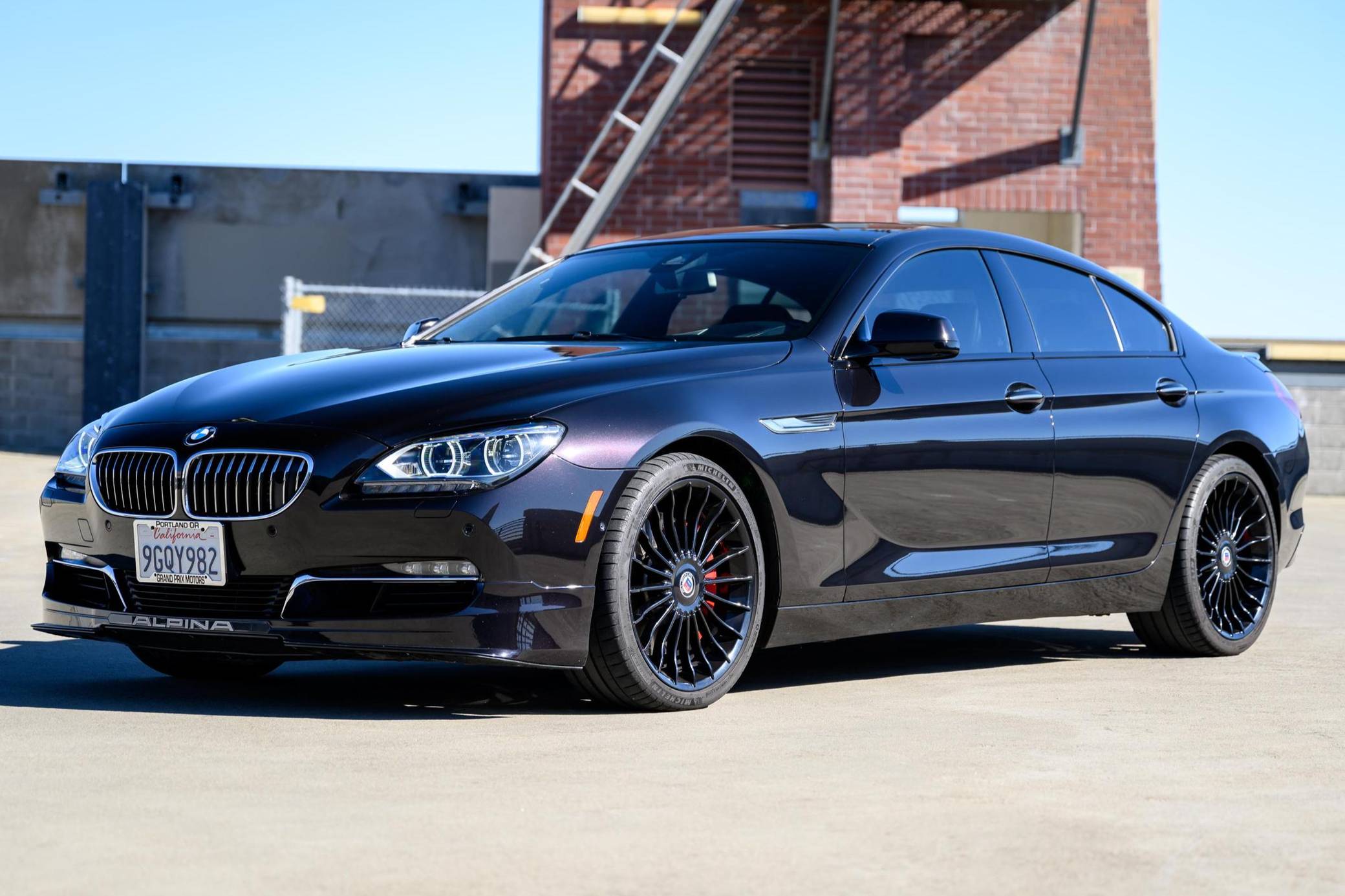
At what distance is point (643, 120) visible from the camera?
65.0 feet

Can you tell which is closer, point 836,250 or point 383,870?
point 383,870

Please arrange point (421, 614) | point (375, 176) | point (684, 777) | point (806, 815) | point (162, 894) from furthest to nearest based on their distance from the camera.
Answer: point (375, 176), point (421, 614), point (684, 777), point (806, 815), point (162, 894)

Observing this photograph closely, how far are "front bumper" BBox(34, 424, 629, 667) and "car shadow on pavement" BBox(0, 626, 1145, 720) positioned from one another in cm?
35

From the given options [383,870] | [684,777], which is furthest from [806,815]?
[383,870]

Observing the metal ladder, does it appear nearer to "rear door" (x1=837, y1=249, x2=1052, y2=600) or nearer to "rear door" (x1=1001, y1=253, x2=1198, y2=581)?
"rear door" (x1=1001, y1=253, x2=1198, y2=581)

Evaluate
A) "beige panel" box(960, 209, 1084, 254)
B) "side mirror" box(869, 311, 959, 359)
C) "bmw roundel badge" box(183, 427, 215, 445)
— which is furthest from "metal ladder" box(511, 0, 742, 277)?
"bmw roundel badge" box(183, 427, 215, 445)

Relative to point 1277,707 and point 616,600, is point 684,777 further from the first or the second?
point 1277,707

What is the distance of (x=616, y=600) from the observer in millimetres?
5316

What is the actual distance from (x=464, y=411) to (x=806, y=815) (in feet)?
5.38

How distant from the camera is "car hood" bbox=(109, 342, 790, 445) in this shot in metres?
5.28

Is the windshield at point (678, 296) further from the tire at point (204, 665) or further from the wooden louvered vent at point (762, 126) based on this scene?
the wooden louvered vent at point (762, 126)

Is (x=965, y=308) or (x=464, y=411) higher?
(x=965, y=308)

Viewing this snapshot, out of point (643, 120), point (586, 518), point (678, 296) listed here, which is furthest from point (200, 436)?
point (643, 120)

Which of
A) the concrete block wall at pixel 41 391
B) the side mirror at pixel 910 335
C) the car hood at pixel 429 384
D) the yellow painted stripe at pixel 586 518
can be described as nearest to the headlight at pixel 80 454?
the car hood at pixel 429 384
